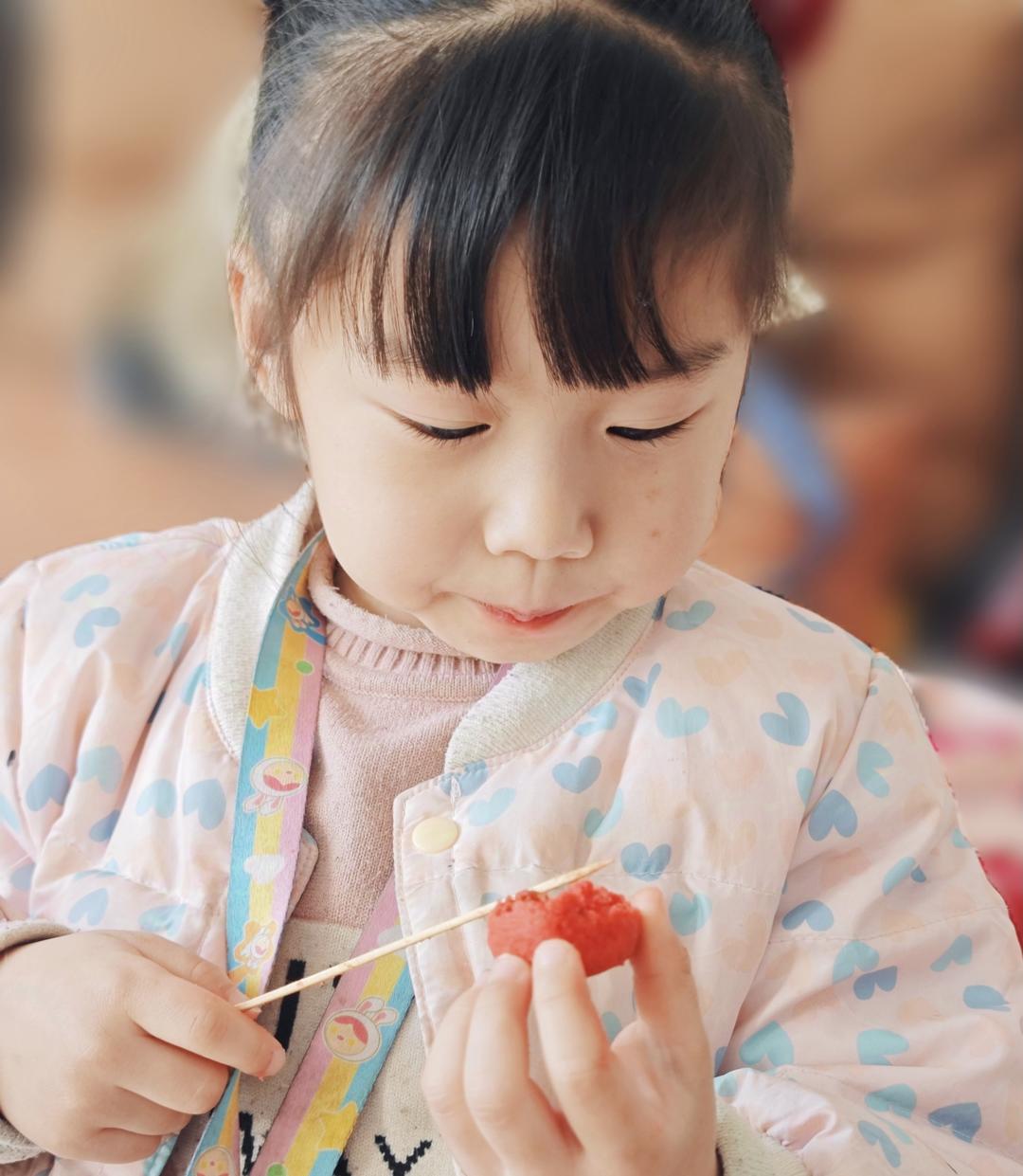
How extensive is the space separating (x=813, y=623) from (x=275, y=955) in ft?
1.48

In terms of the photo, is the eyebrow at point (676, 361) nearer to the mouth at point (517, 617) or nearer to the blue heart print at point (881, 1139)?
the mouth at point (517, 617)

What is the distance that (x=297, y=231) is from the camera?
729 mm

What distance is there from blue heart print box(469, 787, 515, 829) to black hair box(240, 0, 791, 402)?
0.29 metres

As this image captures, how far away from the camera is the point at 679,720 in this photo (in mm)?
865

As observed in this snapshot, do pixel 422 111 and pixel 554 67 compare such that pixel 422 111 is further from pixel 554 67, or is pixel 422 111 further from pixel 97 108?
pixel 97 108

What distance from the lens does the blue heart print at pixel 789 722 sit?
2.82ft

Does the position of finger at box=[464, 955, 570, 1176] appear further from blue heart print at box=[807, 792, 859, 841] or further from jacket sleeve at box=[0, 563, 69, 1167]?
jacket sleeve at box=[0, 563, 69, 1167]

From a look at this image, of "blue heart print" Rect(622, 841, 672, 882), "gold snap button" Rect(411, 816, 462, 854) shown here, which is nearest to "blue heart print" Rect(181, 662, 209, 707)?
"gold snap button" Rect(411, 816, 462, 854)

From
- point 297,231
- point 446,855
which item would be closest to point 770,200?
point 297,231

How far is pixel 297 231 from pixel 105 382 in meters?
0.86

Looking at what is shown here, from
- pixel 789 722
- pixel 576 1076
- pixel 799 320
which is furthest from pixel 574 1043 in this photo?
pixel 799 320

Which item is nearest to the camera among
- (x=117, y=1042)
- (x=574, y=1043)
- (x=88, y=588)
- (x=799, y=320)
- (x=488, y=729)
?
(x=574, y=1043)

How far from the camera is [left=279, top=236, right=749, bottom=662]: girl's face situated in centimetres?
68

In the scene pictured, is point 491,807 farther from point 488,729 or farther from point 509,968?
point 509,968
